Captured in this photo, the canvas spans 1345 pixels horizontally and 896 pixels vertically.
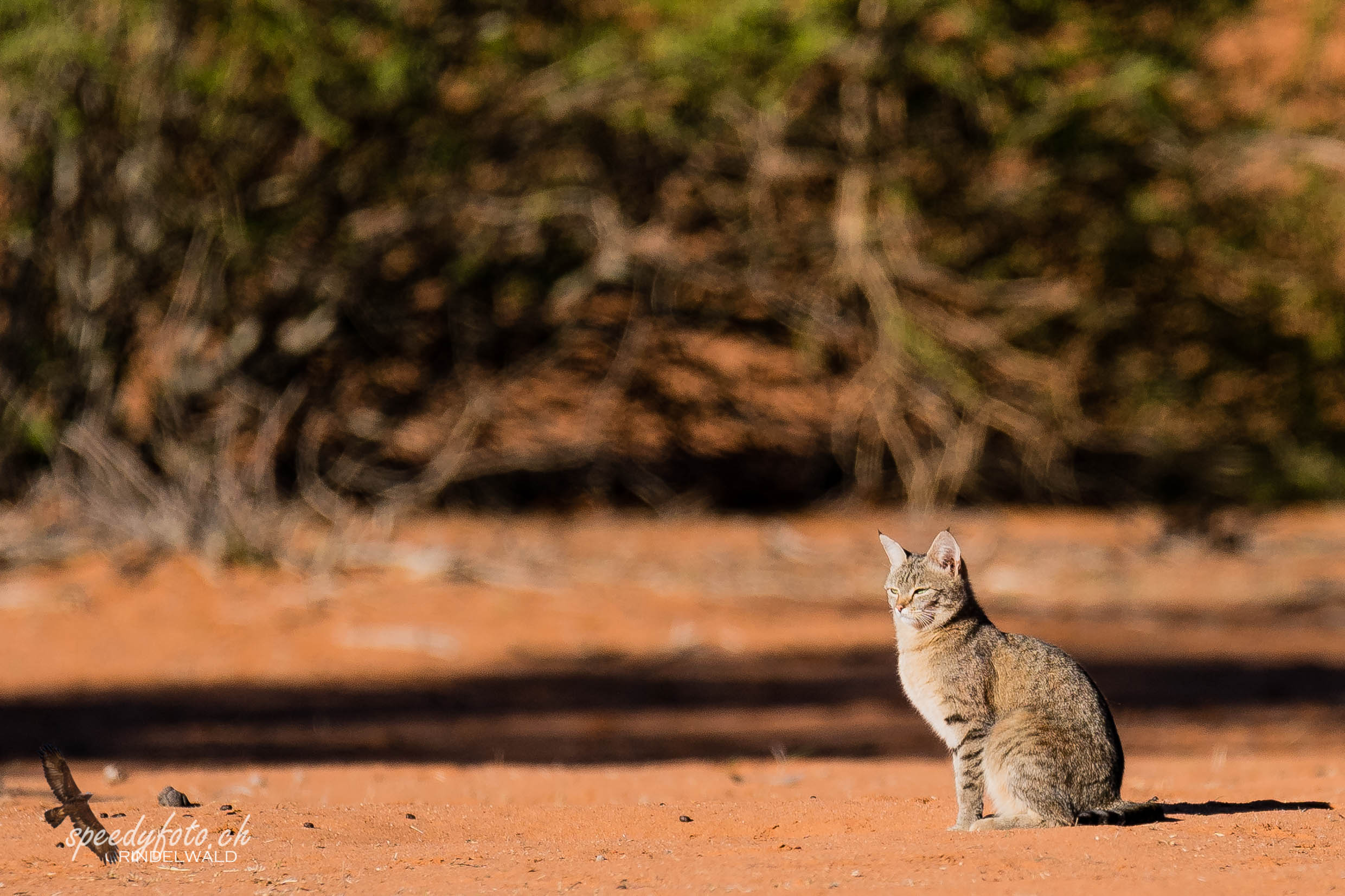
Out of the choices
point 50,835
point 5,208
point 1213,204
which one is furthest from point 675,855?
point 1213,204

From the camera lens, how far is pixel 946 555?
4.92 m

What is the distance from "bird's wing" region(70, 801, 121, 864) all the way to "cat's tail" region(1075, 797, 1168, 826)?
2977mm

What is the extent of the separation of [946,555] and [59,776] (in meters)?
2.81

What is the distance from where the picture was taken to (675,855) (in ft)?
15.1

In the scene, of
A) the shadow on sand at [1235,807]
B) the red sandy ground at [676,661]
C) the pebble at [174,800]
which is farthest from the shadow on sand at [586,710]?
the shadow on sand at [1235,807]

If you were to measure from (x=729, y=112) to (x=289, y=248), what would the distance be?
418cm

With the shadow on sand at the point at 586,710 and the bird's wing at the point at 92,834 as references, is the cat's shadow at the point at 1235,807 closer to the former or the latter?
the shadow on sand at the point at 586,710

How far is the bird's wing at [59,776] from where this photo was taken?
4.38 m

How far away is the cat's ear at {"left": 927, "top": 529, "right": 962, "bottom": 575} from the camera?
4.86m

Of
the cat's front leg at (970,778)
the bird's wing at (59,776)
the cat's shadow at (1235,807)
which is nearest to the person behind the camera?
the bird's wing at (59,776)

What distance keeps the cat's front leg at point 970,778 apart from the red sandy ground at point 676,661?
179 mm

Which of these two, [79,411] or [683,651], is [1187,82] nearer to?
Result: [683,651]

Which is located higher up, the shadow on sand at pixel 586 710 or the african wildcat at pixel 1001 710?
the african wildcat at pixel 1001 710

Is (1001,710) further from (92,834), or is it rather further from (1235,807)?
(92,834)
